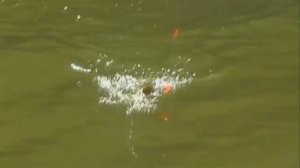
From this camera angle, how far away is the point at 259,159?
1.39 metres

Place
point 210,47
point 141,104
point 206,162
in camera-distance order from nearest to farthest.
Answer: point 206,162, point 141,104, point 210,47

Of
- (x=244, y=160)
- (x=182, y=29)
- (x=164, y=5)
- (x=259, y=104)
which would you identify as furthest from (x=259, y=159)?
(x=164, y=5)

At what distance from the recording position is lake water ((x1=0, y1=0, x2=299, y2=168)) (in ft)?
4.52

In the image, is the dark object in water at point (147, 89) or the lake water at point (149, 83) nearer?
the lake water at point (149, 83)

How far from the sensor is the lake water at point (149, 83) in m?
1.38

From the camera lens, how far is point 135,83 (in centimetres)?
152

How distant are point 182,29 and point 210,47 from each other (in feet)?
0.33

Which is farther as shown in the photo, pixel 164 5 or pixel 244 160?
pixel 164 5

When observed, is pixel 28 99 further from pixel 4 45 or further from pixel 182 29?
pixel 182 29

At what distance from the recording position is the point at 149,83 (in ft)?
4.98

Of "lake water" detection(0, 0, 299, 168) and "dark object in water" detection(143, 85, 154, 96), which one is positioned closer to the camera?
"lake water" detection(0, 0, 299, 168)

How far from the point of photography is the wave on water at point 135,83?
147cm

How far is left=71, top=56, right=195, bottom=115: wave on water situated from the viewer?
1474 mm

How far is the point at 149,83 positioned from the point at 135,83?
1.4 inches
